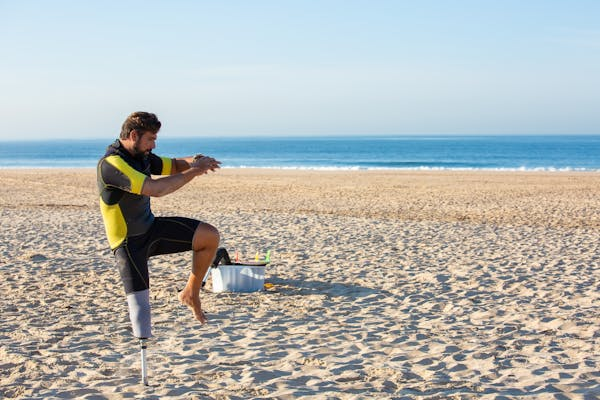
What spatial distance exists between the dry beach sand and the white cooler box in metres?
0.14

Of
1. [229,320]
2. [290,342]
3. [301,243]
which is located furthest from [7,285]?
[301,243]

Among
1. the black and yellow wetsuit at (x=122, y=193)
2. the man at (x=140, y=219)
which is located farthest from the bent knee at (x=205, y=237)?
the black and yellow wetsuit at (x=122, y=193)

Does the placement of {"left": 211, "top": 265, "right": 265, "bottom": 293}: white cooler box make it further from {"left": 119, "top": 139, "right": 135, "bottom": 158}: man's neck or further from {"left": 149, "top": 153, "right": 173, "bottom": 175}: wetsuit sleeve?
{"left": 119, "top": 139, "right": 135, "bottom": 158}: man's neck

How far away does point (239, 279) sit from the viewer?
7289mm

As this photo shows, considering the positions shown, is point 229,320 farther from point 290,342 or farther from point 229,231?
point 229,231

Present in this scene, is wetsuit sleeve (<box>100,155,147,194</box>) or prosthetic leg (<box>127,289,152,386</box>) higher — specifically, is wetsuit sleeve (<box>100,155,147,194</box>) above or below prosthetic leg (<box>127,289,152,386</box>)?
above

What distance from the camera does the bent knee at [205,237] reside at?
14.6 ft

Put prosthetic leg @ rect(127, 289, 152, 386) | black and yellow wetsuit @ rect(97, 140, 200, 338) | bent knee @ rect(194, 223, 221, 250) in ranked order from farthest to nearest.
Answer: bent knee @ rect(194, 223, 221, 250) < prosthetic leg @ rect(127, 289, 152, 386) < black and yellow wetsuit @ rect(97, 140, 200, 338)

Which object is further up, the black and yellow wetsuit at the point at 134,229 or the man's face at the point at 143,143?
the man's face at the point at 143,143

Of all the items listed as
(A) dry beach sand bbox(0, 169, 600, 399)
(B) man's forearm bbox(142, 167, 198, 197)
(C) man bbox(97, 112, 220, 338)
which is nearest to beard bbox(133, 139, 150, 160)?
(C) man bbox(97, 112, 220, 338)

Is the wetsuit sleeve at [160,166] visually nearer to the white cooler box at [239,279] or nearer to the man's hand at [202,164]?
the man's hand at [202,164]

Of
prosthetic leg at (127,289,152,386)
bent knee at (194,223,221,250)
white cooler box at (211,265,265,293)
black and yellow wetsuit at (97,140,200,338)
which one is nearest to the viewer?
black and yellow wetsuit at (97,140,200,338)

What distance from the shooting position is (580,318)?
242 inches

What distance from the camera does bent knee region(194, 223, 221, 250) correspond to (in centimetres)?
446
